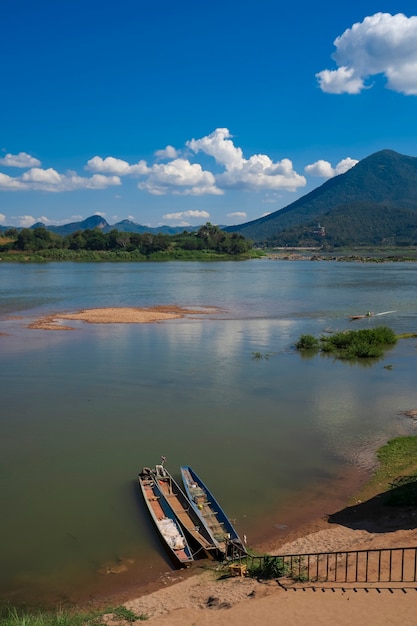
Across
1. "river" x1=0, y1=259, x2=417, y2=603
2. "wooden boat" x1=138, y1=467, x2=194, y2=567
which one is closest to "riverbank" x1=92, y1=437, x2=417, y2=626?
"wooden boat" x1=138, y1=467, x2=194, y2=567

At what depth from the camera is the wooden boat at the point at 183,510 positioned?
11.2 m

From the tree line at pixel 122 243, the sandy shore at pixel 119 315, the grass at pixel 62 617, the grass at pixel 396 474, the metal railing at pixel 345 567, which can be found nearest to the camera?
the grass at pixel 62 617

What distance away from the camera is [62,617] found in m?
8.52

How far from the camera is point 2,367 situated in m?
27.3

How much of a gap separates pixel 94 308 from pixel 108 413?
30.6 meters

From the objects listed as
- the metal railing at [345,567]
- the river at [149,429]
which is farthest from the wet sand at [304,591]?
the river at [149,429]

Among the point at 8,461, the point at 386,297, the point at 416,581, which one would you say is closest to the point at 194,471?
the point at 8,461

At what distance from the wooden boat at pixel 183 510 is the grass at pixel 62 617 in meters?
2.42

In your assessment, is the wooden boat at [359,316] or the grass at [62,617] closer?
the grass at [62,617]

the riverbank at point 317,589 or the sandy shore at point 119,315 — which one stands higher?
the sandy shore at point 119,315

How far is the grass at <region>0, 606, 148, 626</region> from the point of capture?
8.23 meters

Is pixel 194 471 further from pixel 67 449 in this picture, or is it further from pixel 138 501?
pixel 67 449

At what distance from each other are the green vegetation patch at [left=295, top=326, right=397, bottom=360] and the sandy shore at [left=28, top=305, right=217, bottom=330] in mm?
14723

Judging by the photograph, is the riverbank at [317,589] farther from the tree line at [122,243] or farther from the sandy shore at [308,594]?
the tree line at [122,243]
